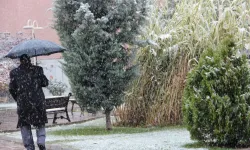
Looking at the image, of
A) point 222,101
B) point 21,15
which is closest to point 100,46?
point 222,101

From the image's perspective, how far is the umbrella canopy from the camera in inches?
388

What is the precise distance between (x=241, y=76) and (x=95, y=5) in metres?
5.10

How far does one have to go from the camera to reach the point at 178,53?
13703 millimetres

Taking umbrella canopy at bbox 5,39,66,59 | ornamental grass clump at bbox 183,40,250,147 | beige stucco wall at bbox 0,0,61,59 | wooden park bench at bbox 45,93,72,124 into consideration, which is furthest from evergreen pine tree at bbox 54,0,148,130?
beige stucco wall at bbox 0,0,61,59

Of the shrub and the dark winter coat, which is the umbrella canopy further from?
the shrub

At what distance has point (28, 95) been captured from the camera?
29.2 feet

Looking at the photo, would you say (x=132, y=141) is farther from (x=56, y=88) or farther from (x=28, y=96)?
(x=56, y=88)

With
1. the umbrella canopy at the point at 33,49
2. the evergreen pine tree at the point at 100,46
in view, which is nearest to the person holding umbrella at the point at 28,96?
the umbrella canopy at the point at 33,49

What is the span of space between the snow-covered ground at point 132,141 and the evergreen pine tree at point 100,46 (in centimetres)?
136

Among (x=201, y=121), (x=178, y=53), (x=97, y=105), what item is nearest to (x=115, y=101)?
(x=97, y=105)

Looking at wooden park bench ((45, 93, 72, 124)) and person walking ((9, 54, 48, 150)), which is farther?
wooden park bench ((45, 93, 72, 124))

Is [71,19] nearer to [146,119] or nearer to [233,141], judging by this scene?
[146,119]

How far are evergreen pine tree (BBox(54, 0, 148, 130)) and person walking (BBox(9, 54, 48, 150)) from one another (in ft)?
12.4

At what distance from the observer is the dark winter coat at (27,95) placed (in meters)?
8.91
